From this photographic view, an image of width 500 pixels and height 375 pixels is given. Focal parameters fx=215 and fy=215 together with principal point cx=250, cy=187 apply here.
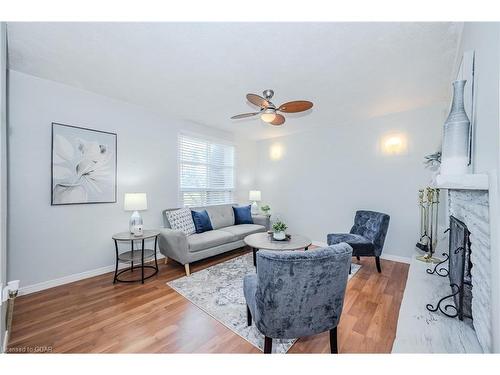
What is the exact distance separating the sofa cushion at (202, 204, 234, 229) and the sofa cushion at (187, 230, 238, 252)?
1.32 feet

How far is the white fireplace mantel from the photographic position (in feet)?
3.22

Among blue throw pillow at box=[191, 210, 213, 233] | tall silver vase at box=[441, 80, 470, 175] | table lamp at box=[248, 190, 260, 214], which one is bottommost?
blue throw pillow at box=[191, 210, 213, 233]

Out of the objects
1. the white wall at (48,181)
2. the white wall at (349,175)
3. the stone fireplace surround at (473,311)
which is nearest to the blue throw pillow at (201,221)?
the white wall at (48,181)

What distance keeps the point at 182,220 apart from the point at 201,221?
324 millimetres

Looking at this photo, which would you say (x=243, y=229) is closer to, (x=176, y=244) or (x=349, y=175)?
(x=176, y=244)

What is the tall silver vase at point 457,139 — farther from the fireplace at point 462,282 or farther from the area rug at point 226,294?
the area rug at point 226,294

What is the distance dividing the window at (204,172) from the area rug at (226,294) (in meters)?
1.58

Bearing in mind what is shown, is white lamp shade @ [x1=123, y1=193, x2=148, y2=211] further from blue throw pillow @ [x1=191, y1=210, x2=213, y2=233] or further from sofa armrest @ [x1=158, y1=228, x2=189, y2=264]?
blue throw pillow @ [x1=191, y1=210, x2=213, y2=233]

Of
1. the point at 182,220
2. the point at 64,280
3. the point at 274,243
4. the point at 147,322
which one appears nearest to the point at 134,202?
the point at 182,220

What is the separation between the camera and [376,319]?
2.01 m

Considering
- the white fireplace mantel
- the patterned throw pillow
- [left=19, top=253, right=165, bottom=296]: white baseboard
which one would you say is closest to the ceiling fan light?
the white fireplace mantel

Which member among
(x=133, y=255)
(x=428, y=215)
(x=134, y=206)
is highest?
(x=134, y=206)

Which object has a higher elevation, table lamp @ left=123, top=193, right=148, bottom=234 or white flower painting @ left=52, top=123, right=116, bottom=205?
white flower painting @ left=52, top=123, right=116, bottom=205

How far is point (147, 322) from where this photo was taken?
77.1 inches
